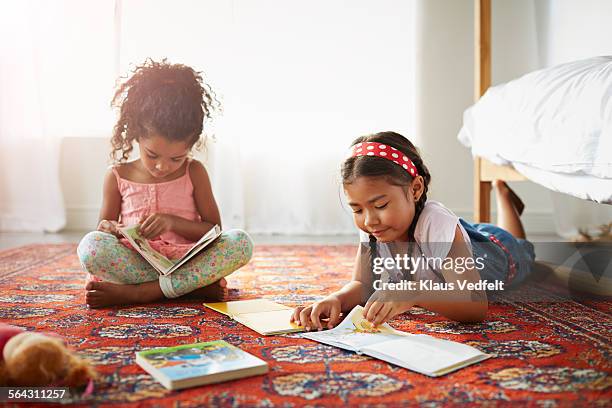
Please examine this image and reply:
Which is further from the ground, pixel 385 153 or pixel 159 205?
pixel 385 153

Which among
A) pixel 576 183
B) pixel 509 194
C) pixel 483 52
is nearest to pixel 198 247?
pixel 576 183

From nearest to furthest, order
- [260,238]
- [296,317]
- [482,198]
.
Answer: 1. [296,317]
2. [482,198]
3. [260,238]

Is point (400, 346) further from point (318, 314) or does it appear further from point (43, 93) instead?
point (43, 93)

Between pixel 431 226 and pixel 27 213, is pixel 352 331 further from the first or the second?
pixel 27 213

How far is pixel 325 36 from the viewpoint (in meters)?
2.98

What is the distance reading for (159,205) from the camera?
1.49m

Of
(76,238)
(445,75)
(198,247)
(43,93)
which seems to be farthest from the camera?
(445,75)

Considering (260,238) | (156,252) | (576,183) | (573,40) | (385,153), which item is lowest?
(260,238)

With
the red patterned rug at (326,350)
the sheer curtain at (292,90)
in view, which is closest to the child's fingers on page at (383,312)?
the red patterned rug at (326,350)

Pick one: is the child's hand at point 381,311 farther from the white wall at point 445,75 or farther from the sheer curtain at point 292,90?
the white wall at point 445,75

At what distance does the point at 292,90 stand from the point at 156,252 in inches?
69.8

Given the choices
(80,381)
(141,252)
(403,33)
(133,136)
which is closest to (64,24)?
(403,33)

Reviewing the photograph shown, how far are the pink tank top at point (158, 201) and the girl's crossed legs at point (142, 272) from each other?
10cm

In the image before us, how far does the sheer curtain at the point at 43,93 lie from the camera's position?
2.91 metres
